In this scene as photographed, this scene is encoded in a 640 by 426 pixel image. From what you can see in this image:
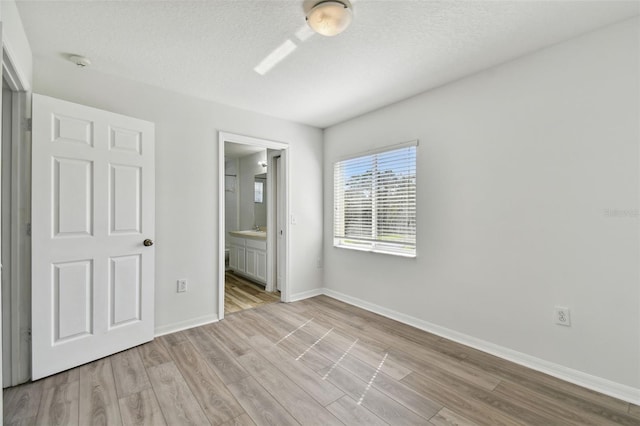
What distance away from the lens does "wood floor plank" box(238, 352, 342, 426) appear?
172 centimetres

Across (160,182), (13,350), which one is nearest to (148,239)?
(160,182)

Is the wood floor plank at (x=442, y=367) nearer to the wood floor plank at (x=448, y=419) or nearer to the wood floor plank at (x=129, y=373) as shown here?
the wood floor plank at (x=448, y=419)

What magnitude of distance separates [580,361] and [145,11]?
3.72m

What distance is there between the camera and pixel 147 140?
263cm

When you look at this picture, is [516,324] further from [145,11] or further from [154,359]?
[145,11]

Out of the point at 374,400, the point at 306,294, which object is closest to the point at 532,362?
the point at 374,400

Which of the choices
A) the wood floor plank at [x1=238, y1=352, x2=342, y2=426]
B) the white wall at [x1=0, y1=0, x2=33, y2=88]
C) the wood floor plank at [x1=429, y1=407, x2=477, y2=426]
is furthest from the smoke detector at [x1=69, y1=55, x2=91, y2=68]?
the wood floor plank at [x1=429, y1=407, x2=477, y2=426]

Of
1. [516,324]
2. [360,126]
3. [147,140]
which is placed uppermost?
[360,126]

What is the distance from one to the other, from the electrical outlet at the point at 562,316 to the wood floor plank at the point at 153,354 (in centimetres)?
302

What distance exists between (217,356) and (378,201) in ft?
7.48

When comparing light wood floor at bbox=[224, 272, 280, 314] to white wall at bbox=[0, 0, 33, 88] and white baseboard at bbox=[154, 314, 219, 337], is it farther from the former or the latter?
white wall at bbox=[0, 0, 33, 88]

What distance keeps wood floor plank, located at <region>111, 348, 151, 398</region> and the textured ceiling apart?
2.42m

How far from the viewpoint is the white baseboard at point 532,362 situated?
1.90 metres

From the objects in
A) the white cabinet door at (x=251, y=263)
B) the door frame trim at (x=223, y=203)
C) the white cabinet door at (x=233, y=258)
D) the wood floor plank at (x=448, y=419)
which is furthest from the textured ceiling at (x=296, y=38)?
the white cabinet door at (x=233, y=258)
